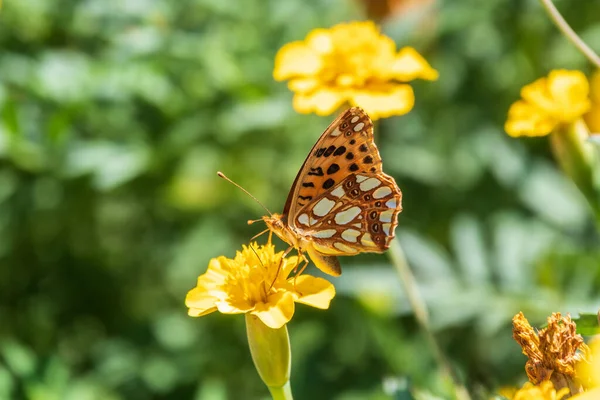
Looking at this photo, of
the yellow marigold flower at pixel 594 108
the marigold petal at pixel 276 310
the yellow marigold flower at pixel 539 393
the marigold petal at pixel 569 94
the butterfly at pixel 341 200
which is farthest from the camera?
the yellow marigold flower at pixel 594 108

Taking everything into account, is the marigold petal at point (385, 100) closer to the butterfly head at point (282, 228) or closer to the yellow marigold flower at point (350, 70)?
the yellow marigold flower at point (350, 70)

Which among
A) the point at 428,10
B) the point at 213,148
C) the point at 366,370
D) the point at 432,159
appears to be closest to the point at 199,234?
the point at 213,148

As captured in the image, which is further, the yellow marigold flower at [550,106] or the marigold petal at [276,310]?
the yellow marigold flower at [550,106]

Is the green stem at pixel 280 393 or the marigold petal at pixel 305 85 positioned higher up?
the marigold petal at pixel 305 85

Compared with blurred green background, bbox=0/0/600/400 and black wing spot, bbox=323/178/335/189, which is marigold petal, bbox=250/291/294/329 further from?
blurred green background, bbox=0/0/600/400

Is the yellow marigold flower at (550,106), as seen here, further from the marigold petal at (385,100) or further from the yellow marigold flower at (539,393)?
the yellow marigold flower at (539,393)

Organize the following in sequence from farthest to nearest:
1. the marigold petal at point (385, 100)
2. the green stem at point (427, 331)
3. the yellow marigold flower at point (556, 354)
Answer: the marigold petal at point (385, 100)
the green stem at point (427, 331)
the yellow marigold flower at point (556, 354)

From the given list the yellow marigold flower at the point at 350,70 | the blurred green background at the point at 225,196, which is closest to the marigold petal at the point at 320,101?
the yellow marigold flower at the point at 350,70

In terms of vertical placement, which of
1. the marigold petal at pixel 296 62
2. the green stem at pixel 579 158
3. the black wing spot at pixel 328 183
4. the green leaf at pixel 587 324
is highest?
the marigold petal at pixel 296 62
